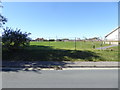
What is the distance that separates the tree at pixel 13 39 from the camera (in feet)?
34.5

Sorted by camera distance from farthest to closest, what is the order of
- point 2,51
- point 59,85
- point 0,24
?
point 0,24 < point 2,51 < point 59,85

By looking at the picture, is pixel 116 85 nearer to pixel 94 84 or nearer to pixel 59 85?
pixel 94 84

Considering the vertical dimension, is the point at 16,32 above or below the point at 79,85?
above

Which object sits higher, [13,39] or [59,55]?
[13,39]

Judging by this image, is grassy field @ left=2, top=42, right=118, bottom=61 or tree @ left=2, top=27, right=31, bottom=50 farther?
tree @ left=2, top=27, right=31, bottom=50

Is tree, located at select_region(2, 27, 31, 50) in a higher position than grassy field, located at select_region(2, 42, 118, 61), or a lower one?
higher

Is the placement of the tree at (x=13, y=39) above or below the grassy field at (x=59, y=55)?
above

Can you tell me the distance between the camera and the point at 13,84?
456cm

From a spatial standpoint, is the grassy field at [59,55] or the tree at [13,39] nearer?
the grassy field at [59,55]

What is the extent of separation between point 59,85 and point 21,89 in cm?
133

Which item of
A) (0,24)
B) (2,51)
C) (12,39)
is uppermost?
(0,24)

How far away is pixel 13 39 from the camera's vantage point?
1083 centimetres

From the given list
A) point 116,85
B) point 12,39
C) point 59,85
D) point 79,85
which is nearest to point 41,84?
point 59,85

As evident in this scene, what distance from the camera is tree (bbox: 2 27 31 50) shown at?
10.5m
